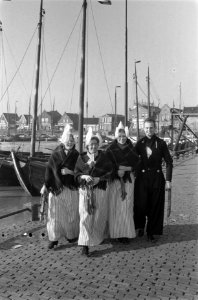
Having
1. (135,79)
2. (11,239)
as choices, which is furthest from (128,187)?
(135,79)

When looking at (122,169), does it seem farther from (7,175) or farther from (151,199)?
(7,175)

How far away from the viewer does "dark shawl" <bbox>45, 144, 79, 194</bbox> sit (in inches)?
225

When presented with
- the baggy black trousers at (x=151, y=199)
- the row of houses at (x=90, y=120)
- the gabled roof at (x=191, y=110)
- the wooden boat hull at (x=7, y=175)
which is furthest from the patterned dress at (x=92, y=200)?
the row of houses at (x=90, y=120)

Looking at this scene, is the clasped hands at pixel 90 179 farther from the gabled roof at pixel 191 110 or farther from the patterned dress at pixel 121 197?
the gabled roof at pixel 191 110

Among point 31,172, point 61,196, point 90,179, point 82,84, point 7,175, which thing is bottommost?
point 7,175

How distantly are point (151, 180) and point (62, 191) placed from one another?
1483 mm

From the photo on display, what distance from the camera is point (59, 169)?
5.74 metres

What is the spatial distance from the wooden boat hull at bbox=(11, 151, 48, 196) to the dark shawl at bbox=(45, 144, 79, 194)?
9.22 meters

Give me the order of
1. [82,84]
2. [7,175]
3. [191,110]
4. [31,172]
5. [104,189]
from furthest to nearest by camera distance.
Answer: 1. [191,110]
2. [7,175]
3. [31,172]
4. [82,84]
5. [104,189]

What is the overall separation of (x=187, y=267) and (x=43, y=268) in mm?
1871

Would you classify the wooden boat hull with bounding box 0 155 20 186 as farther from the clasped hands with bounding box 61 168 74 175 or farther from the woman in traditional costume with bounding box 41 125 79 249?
the clasped hands with bounding box 61 168 74 175

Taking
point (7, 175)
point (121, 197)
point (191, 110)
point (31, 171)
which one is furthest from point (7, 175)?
point (121, 197)

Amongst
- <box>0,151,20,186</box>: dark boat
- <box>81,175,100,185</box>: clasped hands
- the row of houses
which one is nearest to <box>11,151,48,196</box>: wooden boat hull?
<box>0,151,20,186</box>: dark boat

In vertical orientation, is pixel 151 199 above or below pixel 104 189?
below
